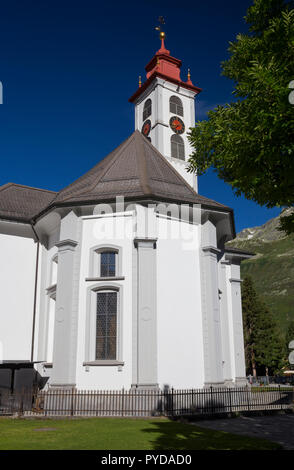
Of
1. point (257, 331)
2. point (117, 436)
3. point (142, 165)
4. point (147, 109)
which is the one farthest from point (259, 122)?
point (257, 331)

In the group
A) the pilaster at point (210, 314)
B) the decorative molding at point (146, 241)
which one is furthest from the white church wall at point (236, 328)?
the decorative molding at point (146, 241)

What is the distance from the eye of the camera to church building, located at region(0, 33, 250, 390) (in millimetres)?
16031

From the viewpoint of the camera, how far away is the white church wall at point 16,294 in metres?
19.8

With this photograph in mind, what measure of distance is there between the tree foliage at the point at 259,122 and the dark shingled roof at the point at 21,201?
1317 cm

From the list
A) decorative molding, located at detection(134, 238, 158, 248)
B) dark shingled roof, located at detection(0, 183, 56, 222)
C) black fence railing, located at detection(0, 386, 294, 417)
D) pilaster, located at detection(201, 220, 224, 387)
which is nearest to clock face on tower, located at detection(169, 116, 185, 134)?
dark shingled roof, located at detection(0, 183, 56, 222)

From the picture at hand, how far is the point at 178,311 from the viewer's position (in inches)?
665

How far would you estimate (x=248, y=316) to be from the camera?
53.8 metres

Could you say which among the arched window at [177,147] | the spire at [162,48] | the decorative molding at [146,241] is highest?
the spire at [162,48]

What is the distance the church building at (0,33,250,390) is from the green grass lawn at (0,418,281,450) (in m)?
2.86

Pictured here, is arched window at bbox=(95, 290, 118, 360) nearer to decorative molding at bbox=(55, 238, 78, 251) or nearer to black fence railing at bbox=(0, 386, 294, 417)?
black fence railing at bbox=(0, 386, 294, 417)

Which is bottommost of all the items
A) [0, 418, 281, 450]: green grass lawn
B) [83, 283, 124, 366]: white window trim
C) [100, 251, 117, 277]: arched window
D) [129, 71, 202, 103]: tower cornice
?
[0, 418, 281, 450]: green grass lawn

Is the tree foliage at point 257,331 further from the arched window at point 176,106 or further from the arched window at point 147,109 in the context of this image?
the arched window at point 147,109
